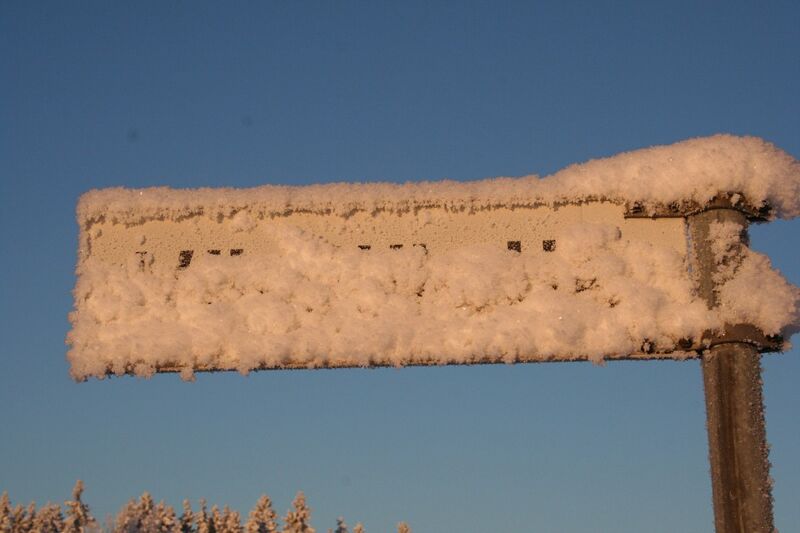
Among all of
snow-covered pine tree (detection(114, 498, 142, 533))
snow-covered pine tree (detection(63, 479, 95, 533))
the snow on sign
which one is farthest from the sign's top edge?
snow-covered pine tree (detection(63, 479, 95, 533))

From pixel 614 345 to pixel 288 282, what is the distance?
6.07 feet

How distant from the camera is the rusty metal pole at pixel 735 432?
5496 mm

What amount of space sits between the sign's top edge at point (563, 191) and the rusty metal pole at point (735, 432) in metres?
0.41

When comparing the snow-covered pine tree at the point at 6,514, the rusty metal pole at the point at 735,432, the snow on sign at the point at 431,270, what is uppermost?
the snow-covered pine tree at the point at 6,514

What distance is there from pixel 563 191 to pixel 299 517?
4900 cm

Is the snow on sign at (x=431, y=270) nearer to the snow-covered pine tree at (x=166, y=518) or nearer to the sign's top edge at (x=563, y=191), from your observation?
the sign's top edge at (x=563, y=191)

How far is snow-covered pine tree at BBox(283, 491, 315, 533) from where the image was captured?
52.7 metres

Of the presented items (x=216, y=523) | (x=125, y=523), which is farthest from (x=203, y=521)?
(x=125, y=523)

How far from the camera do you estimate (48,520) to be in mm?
61875

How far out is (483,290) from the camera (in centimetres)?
582

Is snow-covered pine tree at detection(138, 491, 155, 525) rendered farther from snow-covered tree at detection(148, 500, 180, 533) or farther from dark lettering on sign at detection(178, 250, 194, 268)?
dark lettering on sign at detection(178, 250, 194, 268)

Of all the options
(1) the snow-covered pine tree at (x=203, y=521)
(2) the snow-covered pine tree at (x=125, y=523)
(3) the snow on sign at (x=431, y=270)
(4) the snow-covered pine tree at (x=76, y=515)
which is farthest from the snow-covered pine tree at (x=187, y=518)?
(3) the snow on sign at (x=431, y=270)

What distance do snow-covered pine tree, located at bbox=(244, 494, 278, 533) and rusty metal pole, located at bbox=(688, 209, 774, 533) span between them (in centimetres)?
5241

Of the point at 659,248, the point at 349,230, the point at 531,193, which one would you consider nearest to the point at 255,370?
the point at 349,230
